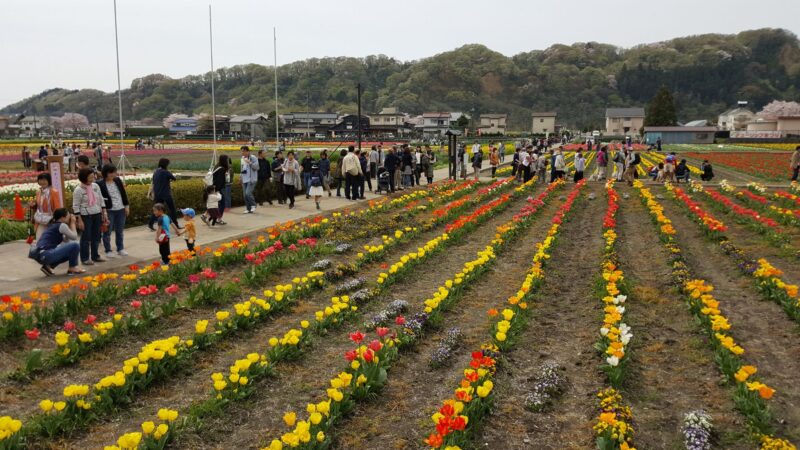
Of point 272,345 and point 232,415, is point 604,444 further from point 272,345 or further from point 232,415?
point 272,345

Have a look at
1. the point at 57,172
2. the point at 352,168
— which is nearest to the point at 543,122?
the point at 352,168

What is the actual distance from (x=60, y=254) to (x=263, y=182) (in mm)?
9405

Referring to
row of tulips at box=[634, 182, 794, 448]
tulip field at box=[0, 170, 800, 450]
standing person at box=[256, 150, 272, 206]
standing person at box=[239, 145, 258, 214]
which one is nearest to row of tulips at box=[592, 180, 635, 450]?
tulip field at box=[0, 170, 800, 450]

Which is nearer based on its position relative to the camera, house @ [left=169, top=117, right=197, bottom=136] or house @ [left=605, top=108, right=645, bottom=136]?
house @ [left=605, top=108, right=645, bottom=136]

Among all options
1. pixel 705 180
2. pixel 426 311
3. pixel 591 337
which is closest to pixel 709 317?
pixel 591 337

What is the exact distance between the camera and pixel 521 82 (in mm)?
172500

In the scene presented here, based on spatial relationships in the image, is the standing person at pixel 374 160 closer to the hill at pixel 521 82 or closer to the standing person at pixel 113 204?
the standing person at pixel 113 204

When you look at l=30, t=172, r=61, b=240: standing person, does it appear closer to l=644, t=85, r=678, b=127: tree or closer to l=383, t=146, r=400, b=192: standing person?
l=383, t=146, r=400, b=192: standing person

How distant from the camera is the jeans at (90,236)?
9941 millimetres

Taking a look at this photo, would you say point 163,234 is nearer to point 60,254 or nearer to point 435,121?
point 60,254

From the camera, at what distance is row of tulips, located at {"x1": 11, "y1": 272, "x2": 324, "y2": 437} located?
4480mm

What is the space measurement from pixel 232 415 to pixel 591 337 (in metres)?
4.20

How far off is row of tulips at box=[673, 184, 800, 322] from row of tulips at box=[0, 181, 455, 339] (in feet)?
26.4

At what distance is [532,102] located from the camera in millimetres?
165875
